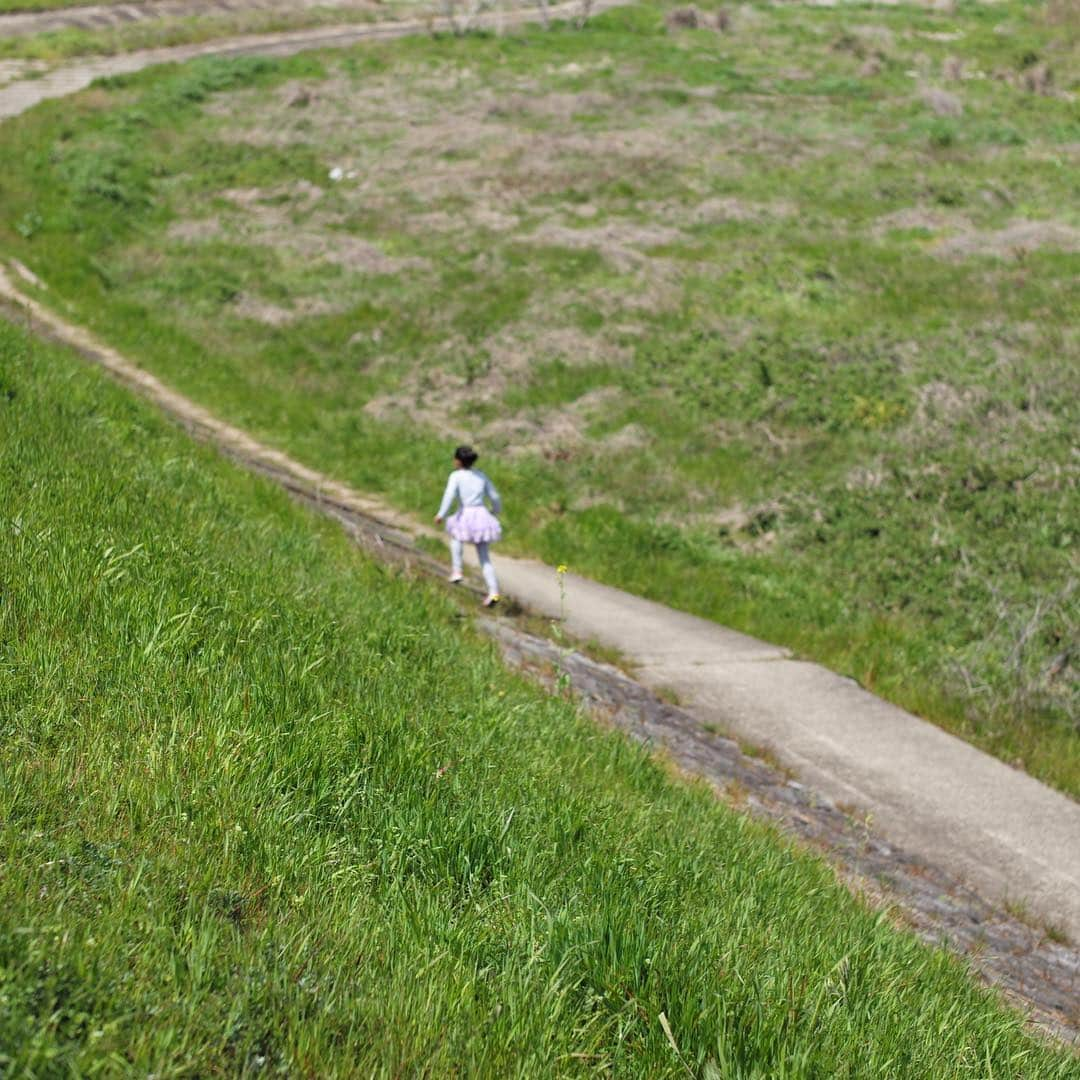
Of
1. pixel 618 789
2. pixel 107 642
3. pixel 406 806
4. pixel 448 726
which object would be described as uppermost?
pixel 107 642

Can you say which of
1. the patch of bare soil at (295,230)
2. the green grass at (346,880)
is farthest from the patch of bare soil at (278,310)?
the green grass at (346,880)

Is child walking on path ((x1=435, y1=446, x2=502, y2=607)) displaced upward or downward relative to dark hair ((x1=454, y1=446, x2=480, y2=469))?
downward

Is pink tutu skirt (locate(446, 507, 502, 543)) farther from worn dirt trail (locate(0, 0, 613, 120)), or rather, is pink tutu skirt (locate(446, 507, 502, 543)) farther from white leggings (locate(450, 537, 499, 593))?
worn dirt trail (locate(0, 0, 613, 120))

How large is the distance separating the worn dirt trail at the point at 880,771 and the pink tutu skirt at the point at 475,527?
118 cm

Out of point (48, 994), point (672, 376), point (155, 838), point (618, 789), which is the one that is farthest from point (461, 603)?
point (672, 376)

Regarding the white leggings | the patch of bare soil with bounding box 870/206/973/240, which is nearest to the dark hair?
the white leggings

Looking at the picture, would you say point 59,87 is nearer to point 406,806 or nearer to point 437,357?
point 437,357

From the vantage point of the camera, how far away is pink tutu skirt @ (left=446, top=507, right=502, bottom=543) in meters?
12.5

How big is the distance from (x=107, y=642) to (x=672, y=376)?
1743 centimetres

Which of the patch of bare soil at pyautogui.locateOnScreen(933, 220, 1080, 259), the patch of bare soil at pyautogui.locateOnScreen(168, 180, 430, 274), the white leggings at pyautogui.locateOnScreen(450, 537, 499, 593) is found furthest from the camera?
the patch of bare soil at pyautogui.locateOnScreen(168, 180, 430, 274)

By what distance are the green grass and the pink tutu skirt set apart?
16.4 feet

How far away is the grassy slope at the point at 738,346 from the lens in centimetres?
1428

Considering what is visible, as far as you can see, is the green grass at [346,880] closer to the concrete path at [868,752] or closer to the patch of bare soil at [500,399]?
the concrete path at [868,752]

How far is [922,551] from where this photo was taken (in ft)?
48.7
